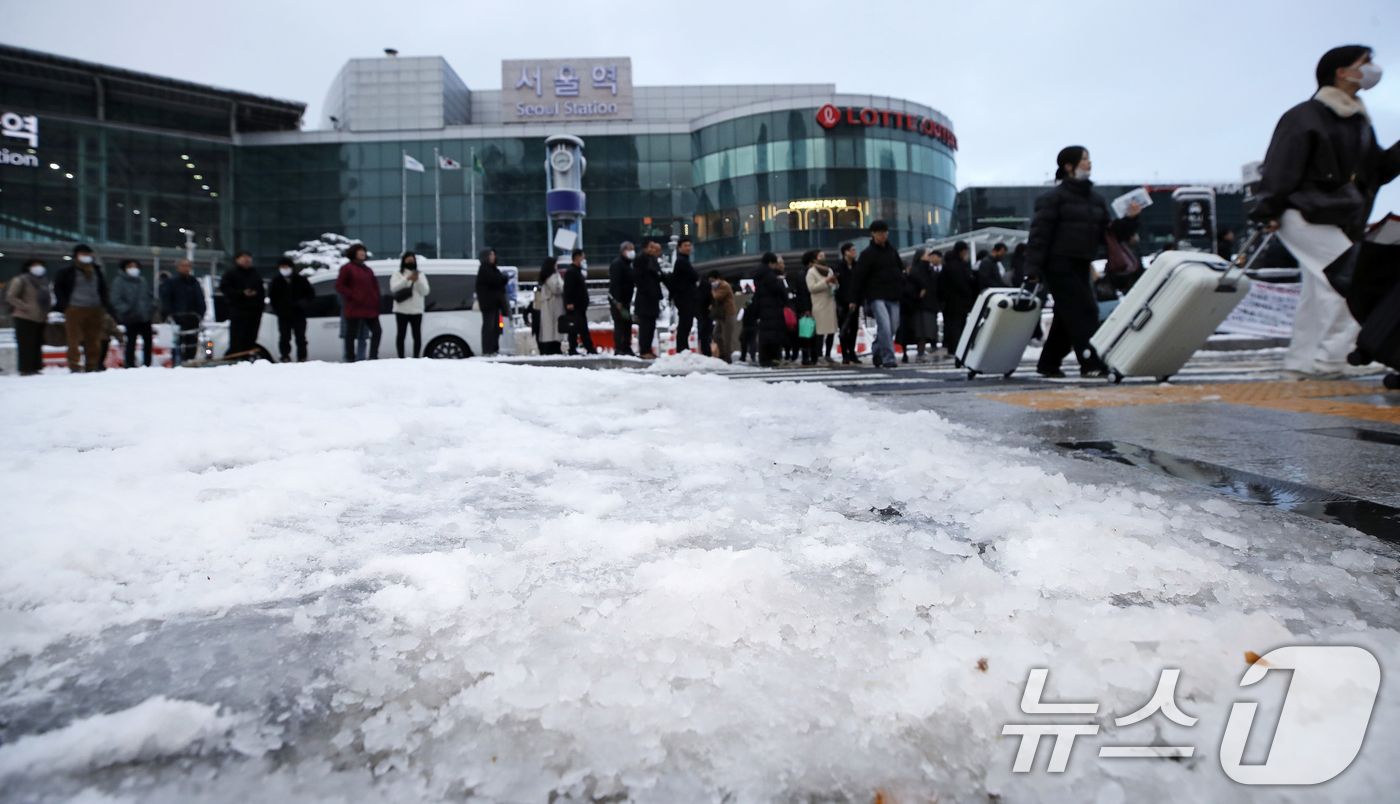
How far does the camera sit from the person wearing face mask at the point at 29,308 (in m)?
9.79

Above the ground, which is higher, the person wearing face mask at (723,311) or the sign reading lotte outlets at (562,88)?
the sign reading lotte outlets at (562,88)

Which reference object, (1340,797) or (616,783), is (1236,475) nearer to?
(1340,797)

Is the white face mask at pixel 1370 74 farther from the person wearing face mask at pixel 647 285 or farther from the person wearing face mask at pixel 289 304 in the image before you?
the person wearing face mask at pixel 289 304

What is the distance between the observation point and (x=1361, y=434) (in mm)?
2773

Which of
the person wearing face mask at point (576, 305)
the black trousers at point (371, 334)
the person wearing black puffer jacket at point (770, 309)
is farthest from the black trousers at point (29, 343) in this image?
the person wearing black puffer jacket at point (770, 309)

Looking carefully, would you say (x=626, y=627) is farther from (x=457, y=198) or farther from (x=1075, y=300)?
(x=457, y=198)

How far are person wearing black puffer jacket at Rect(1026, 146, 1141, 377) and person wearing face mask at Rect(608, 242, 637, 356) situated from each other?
20.5ft

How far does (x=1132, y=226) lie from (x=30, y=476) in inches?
271

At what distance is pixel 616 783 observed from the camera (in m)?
0.75

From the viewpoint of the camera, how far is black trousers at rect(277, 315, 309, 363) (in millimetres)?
10777

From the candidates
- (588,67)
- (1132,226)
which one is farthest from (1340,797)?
(588,67)

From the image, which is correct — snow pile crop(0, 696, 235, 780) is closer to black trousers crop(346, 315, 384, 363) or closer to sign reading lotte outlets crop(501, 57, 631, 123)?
black trousers crop(346, 315, 384, 363)

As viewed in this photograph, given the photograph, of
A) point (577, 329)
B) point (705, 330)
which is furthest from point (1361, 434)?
point (705, 330)

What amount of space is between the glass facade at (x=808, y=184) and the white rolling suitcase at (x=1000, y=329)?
31171 mm
